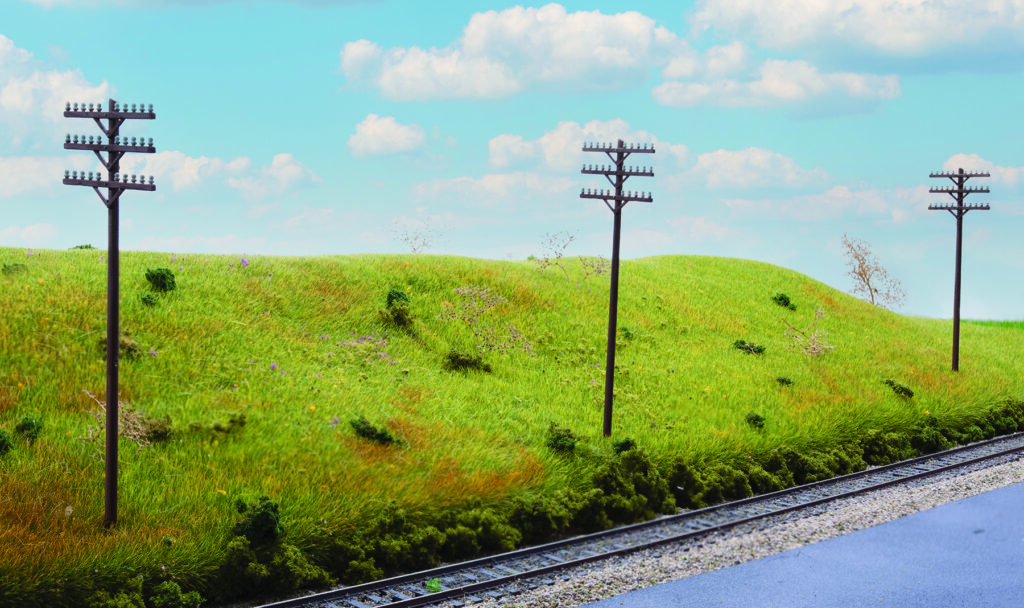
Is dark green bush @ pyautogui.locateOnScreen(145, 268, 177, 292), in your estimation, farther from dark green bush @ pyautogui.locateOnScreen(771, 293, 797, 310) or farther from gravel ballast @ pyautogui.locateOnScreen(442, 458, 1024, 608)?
dark green bush @ pyautogui.locateOnScreen(771, 293, 797, 310)

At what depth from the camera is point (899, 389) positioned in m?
36.6

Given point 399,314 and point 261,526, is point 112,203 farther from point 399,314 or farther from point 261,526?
point 399,314

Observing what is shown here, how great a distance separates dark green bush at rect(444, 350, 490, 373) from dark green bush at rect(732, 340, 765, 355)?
45.6 ft

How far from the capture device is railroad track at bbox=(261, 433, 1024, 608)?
1691 centimetres

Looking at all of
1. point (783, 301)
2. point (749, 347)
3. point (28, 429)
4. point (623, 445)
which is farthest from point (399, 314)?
point (783, 301)

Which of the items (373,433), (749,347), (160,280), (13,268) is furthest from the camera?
(749,347)

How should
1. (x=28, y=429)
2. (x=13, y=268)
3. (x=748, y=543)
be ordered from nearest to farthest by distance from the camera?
(x=28, y=429)
(x=748, y=543)
(x=13, y=268)

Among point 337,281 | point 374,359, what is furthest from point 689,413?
point 337,281

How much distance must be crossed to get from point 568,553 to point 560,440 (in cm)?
459

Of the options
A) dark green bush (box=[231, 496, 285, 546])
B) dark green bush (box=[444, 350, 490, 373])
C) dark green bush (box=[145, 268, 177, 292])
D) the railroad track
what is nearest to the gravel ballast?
the railroad track

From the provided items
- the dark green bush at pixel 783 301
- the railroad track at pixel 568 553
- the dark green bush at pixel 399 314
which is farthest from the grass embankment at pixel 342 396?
the dark green bush at pixel 783 301

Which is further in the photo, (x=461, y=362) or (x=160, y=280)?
(x=461, y=362)

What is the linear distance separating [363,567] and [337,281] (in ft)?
52.2

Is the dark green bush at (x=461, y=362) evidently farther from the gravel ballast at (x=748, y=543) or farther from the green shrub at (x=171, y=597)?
the green shrub at (x=171, y=597)
